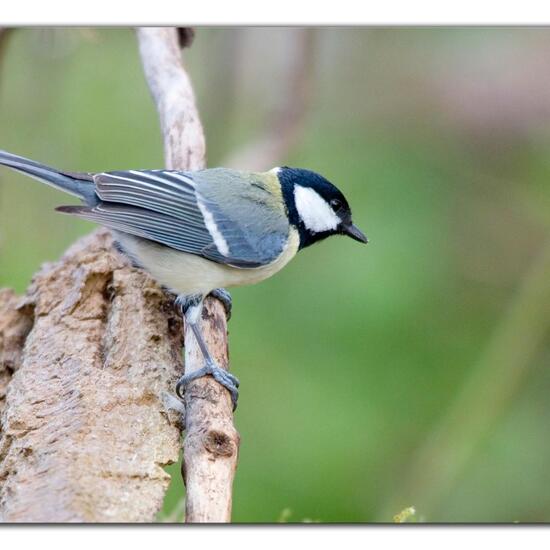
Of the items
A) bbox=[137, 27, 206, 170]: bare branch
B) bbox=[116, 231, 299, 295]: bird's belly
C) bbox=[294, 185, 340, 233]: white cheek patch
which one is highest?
bbox=[137, 27, 206, 170]: bare branch

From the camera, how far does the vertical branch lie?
4.50 ft

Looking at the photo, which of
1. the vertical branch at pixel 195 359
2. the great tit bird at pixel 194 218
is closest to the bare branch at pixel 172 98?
the vertical branch at pixel 195 359

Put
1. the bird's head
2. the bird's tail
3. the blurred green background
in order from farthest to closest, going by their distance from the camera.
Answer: the blurred green background
the bird's head
the bird's tail

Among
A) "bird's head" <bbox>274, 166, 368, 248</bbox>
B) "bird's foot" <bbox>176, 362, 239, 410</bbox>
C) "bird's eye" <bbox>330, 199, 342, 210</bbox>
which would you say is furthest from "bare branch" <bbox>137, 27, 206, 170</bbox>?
"bird's foot" <bbox>176, 362, 239, 410</bbox>

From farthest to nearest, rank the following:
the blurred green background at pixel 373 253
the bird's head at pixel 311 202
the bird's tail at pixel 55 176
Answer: the blurred green background at pixel 373 253
the bird's head at pixel 311 202
the bird's tail at pixel 55 176

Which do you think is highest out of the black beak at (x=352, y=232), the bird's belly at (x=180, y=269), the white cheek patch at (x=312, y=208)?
the white cheek patch at (x=312, y=208)

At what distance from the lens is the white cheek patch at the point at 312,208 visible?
197 centimetres

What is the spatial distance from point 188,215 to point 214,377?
398mm

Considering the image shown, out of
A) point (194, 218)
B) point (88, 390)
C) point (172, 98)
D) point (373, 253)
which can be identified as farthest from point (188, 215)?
point (373, 253)

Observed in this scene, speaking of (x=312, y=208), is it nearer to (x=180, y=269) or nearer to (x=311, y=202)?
(x=311, y=202)

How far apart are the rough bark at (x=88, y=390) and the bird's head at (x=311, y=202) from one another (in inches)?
14.2

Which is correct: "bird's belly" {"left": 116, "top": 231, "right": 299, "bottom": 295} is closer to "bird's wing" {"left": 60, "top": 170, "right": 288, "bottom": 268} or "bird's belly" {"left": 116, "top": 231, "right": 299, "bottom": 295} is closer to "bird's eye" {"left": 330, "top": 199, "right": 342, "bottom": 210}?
"bird's wing" {"left": 60, "top": 170, "right": 288, "bottom": 268}

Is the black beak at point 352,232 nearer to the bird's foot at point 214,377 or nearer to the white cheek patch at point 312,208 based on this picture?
the white cheek patch at point 312,208
